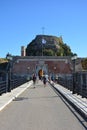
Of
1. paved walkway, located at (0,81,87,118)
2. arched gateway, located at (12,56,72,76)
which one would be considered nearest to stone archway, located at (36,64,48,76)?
arched gateway, located at (12,56,72,76)

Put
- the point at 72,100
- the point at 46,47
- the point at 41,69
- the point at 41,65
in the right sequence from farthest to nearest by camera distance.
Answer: the point at 46,47 → the point at 41,69 → the point at 41,65 → the point at 72,100

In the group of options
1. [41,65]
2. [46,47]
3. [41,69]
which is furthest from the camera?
[46,47]

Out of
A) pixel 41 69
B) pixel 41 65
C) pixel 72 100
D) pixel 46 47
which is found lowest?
pixel 72 100

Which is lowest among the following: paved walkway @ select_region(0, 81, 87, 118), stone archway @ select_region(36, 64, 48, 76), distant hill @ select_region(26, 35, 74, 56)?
paved walkway @ select_region(0, 81, 87, 118)

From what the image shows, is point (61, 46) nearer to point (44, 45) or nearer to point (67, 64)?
point (44, 45)

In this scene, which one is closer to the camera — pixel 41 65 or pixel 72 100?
pixel 72 100

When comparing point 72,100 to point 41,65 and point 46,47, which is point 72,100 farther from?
point 46,47

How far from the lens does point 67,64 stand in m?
90.4

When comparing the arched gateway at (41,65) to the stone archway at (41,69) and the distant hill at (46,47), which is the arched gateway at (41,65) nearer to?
the stone archway at (41,69)

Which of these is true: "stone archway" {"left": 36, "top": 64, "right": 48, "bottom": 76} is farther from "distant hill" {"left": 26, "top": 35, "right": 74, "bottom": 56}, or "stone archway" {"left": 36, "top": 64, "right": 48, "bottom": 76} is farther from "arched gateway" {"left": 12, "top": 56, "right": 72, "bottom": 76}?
"distant hill" {"left": 26, "top": 35, "right": 74, "bottom": 56}

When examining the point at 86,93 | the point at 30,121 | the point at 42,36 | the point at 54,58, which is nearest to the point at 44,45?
the point at 42,36

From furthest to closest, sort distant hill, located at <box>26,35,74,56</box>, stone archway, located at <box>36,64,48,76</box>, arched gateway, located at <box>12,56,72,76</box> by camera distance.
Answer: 1. distant hill, located at <box>26,35,74,56</box>
2. stone archway, located at <box>36,64,48,76</box>
3. arched gateway, located at <box>12,56,72,76</box>

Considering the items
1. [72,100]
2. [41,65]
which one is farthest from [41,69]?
[72,100]

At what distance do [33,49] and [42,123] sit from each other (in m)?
112
